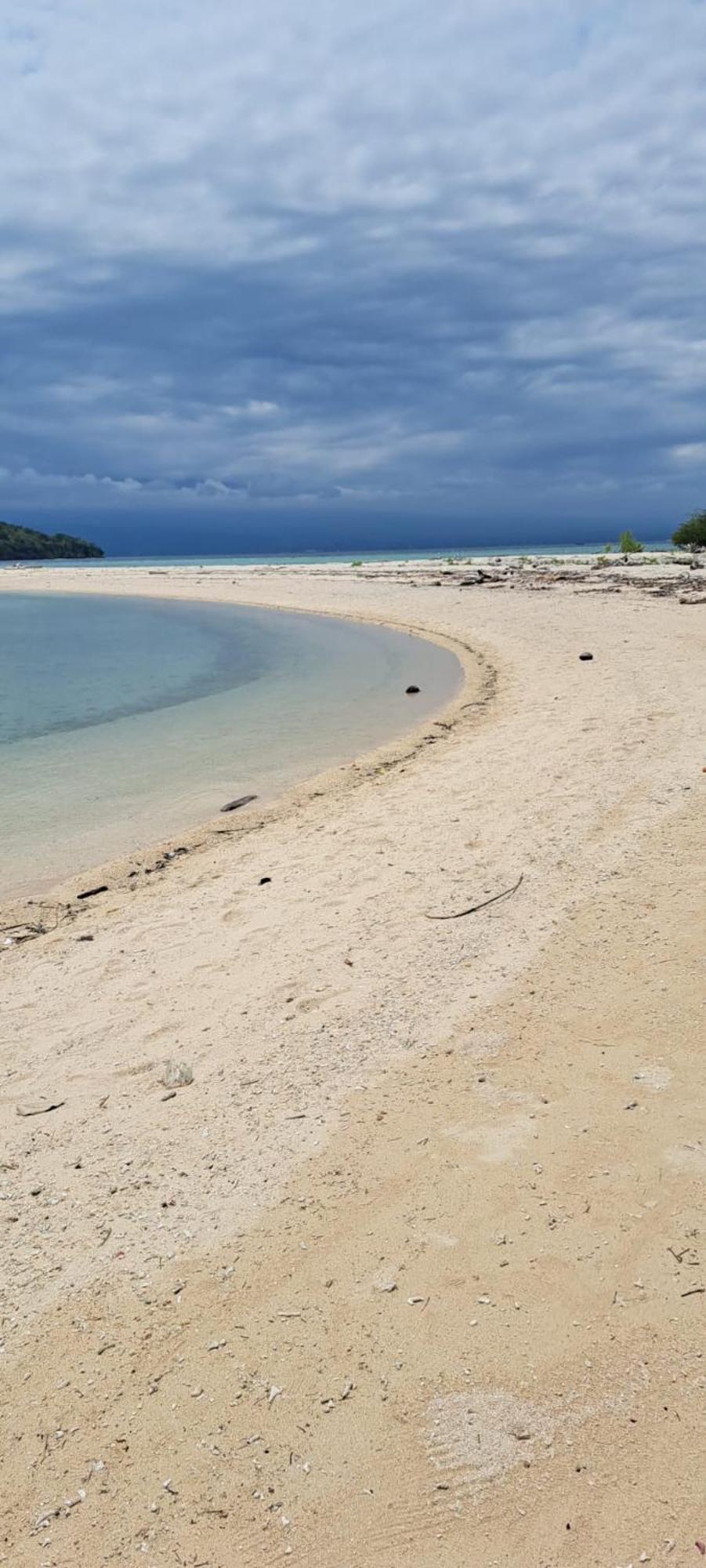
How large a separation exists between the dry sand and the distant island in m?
131

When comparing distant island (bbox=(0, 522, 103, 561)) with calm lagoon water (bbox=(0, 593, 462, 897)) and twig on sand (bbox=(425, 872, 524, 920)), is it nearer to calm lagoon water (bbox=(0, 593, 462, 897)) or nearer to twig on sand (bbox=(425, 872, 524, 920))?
calm lagoon water (bbox=(0, 593, 462, 897))

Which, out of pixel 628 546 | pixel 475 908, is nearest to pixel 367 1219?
pixel 475 908

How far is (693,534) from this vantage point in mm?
48438

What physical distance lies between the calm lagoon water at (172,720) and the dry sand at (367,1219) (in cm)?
261

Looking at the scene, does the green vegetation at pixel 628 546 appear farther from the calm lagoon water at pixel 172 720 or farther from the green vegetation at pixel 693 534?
the calm lagoon water at pixel 172 720

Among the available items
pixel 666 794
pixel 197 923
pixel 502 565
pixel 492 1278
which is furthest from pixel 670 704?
pixel 502 565

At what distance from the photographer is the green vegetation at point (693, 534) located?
47.8m

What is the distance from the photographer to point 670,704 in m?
11.1

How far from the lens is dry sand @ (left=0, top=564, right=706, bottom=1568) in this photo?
2.27 metres

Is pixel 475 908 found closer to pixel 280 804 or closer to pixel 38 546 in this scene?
pixel 280 804

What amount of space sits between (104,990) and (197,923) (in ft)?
3.27

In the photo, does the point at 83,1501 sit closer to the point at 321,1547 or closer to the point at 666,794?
the point at 321,1547

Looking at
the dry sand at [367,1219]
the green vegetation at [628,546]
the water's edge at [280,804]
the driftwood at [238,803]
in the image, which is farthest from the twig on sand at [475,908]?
the green vegetation at [628,546]

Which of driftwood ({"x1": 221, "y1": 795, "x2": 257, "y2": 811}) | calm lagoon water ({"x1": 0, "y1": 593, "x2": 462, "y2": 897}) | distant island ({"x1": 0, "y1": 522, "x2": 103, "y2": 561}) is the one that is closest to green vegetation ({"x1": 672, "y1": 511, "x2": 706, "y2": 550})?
calm lagoon water ({"x1": 0, "y1": 593, "x2": 462, "y2": 897})
